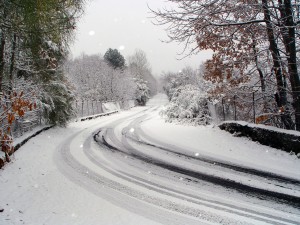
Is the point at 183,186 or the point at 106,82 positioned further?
the point at 106,82

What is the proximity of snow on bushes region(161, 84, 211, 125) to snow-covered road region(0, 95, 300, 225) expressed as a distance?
623 cm

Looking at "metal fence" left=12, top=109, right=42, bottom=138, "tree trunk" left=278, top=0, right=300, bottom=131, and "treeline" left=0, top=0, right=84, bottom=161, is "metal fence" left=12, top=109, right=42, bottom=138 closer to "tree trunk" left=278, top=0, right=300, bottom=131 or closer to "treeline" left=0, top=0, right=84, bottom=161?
"treeline" left=0, top=0, right=84, bottom=161

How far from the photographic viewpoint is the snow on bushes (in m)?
17.8

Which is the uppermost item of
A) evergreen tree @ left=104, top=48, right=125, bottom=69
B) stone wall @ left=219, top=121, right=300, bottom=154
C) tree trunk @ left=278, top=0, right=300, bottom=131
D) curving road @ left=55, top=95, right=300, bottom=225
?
evergreen tree @ left=104, top=48, right=125, bottom=69

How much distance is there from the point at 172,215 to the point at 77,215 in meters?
1.83

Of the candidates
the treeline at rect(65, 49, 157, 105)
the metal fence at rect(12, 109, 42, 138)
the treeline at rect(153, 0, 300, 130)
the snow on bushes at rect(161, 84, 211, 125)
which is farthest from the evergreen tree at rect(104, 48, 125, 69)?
the treeline at rect(153, 0, 300, 130)

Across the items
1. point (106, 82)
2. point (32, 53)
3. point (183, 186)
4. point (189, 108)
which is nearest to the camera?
point (183, 186)

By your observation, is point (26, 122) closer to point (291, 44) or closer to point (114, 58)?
point (291, 44)

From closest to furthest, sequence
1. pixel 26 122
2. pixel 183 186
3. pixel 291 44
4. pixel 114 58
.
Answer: pixel 183 186
pixel 291 44
pixel 26 122
pixel 114 58

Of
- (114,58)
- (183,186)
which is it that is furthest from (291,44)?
(114,58)

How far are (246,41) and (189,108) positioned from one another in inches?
307

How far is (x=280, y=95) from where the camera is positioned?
1088 centimetres

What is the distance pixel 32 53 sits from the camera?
29.6 feet

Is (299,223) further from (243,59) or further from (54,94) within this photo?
(54,94)
